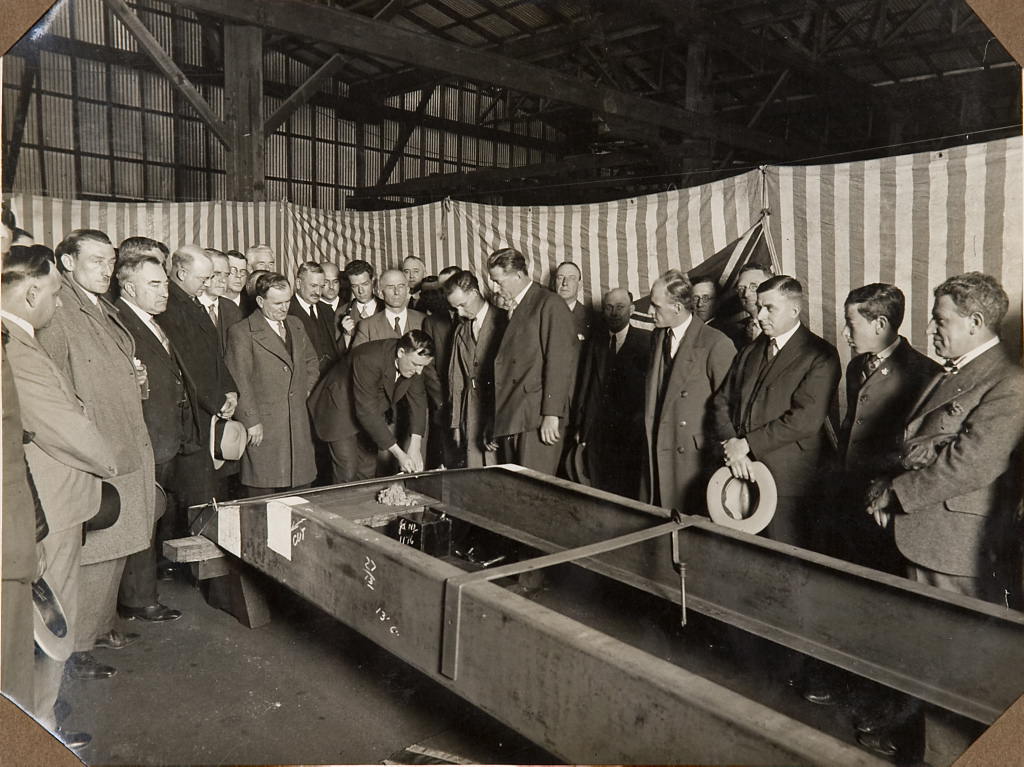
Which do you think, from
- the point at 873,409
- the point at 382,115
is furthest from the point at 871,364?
the point at 382,115

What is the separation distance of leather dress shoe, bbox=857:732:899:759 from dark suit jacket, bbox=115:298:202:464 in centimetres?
236

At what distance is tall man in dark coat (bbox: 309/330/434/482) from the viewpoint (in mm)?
3240

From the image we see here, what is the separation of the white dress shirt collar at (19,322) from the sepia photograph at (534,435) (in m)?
0.03

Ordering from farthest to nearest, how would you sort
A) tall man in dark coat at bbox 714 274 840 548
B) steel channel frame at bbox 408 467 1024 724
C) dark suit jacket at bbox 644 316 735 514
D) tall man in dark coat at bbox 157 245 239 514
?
1. dark suit jacket at bbox 644 316 735 514
2. tall man in dark coat at bbox 157 245 239 514
3. tall man in dark coat at bbox 714 274 840 548
4. steel channel frame at bbox 408 467 1024 724

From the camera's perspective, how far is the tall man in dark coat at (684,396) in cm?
287

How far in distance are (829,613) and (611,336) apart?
2.02 metres

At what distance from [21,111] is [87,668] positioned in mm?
1625

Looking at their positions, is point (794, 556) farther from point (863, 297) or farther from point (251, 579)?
point (251, 579)

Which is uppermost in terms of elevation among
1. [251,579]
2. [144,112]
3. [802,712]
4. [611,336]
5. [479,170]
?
[479,170]

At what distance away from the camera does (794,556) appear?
74.1 inches

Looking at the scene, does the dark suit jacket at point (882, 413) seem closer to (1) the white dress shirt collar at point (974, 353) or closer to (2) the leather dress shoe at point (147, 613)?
(1) the white dress shirt collar at point (974, 353)

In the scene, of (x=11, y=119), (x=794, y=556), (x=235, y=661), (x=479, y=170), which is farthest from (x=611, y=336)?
(x=479, y=170)

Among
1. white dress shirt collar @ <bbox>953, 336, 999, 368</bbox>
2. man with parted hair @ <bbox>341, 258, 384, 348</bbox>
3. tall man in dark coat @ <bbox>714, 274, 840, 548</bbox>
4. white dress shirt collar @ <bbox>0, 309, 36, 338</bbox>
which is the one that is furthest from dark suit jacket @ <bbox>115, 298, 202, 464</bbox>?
white dress shirt collar @ <bbox>953, 336, 999, 368</bbox>

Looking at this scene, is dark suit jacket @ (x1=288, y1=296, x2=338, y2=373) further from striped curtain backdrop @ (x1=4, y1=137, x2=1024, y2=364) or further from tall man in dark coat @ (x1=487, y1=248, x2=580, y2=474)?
tall man in dark coat @ (x1=487, y1=248, x2=580, y2=474)
